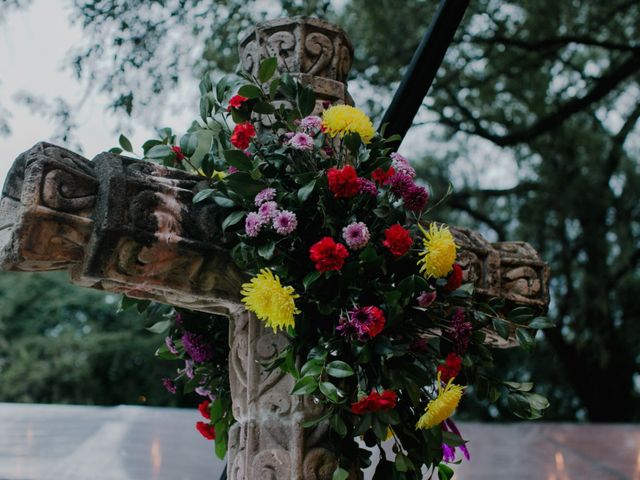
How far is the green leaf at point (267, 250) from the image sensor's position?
66.9 inches

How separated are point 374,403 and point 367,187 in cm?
45

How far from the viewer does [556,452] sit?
4.43 metres

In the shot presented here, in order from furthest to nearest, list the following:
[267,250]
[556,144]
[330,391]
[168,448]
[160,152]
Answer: [556,144]
[168,448]
[160,152]
[267,250]
[330,391]

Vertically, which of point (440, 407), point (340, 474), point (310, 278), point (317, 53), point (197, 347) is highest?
point (317, 53)

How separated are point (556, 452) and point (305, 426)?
3104 mm

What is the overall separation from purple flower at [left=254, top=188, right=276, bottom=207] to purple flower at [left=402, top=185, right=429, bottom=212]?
0.95 ft

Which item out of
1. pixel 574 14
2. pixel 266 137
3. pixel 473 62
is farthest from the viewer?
pixel 473 62

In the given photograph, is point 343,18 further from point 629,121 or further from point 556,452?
point 556,452

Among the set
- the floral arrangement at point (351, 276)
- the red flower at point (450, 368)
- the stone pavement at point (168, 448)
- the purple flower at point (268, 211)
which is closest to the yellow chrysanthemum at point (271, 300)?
the floral arrangement at point (351, 276)

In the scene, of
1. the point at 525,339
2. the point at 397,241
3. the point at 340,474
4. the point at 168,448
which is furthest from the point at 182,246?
the point at 168,448

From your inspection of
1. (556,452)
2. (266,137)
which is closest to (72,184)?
(266,137)

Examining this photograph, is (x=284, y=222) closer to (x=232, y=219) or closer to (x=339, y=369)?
(x=232, y=219)

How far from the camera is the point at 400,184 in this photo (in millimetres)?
1852

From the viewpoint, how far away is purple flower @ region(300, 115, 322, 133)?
6.06 feet
